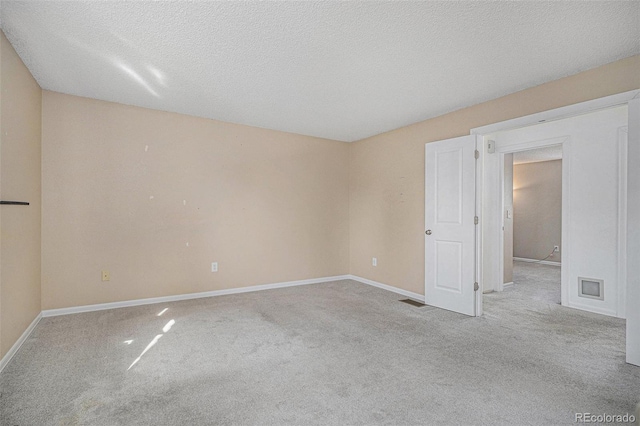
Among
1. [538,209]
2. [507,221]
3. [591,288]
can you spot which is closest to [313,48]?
[591,288]

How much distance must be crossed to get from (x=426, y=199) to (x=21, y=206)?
→ 4.09 metres

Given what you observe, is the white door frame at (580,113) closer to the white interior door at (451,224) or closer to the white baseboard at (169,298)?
the white interior door at (451,224)

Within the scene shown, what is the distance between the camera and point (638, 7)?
1897mm

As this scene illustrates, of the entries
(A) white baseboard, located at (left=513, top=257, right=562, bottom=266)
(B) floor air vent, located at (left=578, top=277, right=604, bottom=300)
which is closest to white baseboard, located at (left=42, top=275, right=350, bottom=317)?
(B) floor air vent, located at (left=578, top=277, right=604, bottom=300)

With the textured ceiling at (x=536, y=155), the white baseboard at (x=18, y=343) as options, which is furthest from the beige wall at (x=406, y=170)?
the white baseboard at (x=18, y=343)

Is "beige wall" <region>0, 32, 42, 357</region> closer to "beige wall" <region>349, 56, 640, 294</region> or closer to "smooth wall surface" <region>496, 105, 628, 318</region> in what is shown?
"beige wall" <region>349, 56, 640, 294</region>

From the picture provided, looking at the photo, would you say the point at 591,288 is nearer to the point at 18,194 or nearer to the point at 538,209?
the point at 538,209

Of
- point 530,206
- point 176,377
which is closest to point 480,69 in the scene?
point 176,377

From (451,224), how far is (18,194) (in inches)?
165

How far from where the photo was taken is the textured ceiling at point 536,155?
6.12 meters

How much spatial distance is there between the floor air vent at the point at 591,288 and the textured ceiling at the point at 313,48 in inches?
100

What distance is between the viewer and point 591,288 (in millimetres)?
3795

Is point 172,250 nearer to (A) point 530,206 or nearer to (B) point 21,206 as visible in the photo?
(B) point 21,206

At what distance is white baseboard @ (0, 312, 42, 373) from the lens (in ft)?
7.34
